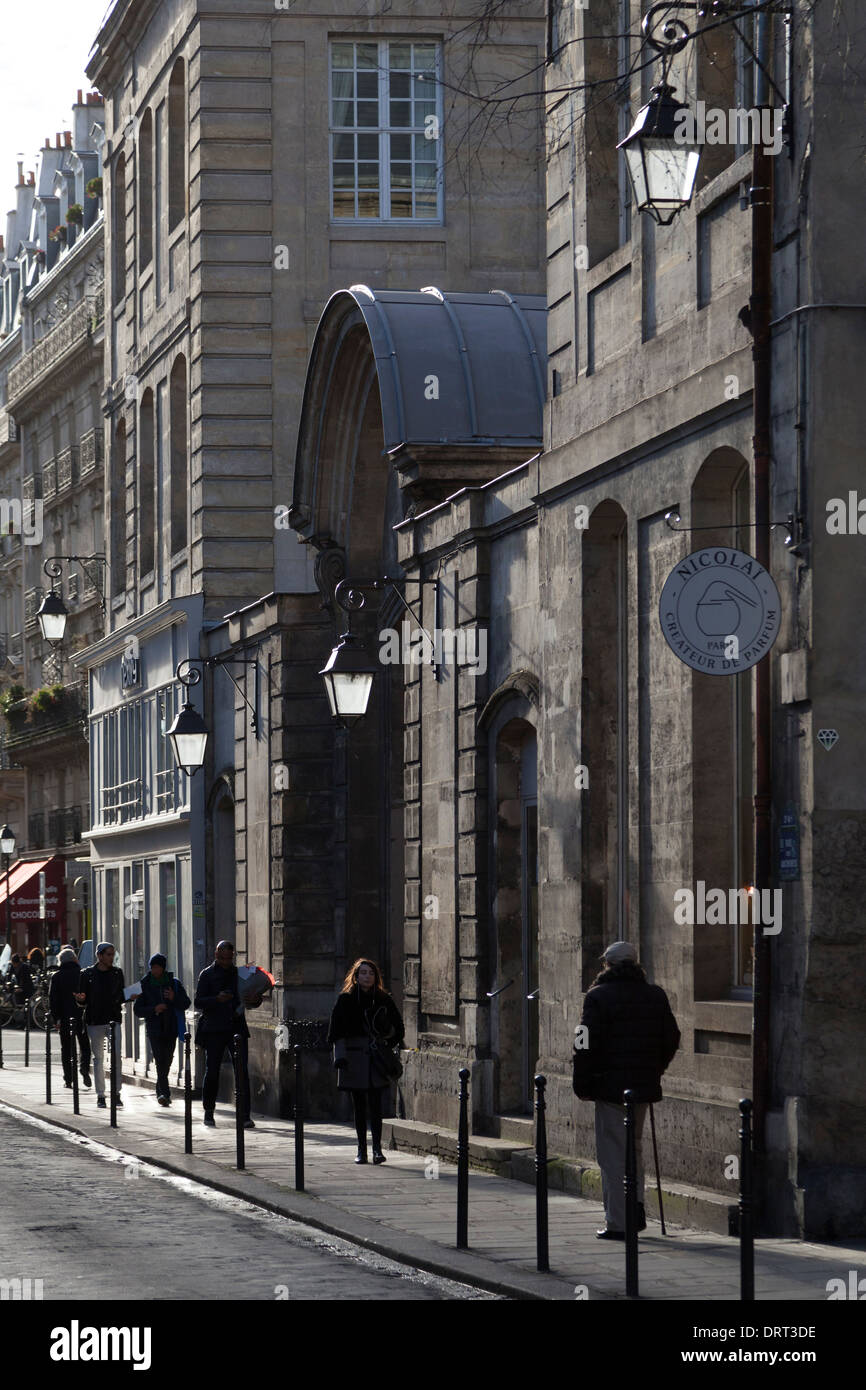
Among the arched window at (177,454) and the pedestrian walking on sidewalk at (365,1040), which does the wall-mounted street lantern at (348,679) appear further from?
the arched window at (177,454)

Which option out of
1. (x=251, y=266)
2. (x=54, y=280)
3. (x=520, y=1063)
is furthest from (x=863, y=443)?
(x=54, y=280)

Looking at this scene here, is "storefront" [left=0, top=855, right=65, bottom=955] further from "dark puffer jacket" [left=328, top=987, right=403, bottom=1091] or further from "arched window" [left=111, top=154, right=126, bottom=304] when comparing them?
"dark puffer jacket" [left=328, top=987, right=403, bottom=1091]

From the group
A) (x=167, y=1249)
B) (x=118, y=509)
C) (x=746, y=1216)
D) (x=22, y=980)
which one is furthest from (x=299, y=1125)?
(x=22, y=980)

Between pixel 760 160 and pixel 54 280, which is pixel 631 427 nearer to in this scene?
pixel 760 160

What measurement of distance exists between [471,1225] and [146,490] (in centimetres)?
2407

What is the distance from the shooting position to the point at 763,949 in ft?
44.2

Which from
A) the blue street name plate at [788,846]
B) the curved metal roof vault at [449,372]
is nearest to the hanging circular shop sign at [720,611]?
the blue street name plate at [788,846]

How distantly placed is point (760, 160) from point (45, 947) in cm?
3919

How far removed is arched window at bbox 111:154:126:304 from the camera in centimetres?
3950

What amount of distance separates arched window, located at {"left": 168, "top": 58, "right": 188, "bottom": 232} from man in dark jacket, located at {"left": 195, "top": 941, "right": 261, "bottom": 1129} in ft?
48.1

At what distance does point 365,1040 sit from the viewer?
61.8 ft

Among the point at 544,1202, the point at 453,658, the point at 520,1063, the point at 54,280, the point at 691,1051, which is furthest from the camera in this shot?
the point at 54,280

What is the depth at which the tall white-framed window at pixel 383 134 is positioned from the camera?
32.4 meters
